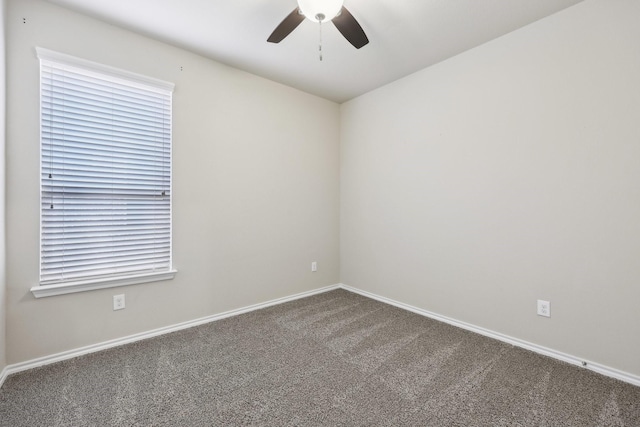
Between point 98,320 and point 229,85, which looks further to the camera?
point 229,85

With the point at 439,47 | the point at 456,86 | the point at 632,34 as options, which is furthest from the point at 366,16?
the point at 632,34

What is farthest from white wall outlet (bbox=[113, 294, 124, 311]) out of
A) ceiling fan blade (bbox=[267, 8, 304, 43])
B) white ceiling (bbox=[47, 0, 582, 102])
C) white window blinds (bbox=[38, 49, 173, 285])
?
ceiling fan blade (bbox=[267, 8, 304, 43])

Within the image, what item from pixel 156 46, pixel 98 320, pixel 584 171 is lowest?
pixel 98 320

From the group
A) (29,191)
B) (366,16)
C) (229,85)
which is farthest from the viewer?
(229,85)

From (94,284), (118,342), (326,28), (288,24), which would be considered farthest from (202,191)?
(326,28)

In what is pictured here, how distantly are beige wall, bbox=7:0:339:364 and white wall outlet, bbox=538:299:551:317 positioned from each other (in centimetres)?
227

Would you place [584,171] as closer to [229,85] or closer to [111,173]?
[229,85]

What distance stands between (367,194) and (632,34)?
242 centimetres

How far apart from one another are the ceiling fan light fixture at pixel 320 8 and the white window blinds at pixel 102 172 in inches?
58.0

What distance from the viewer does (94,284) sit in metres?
2.18

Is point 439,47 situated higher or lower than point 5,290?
higher

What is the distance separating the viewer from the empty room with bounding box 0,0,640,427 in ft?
5.84

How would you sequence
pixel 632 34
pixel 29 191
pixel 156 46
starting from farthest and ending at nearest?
pixel 156 46
pixel 29 191
pixel 632 34

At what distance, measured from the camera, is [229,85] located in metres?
2.88
